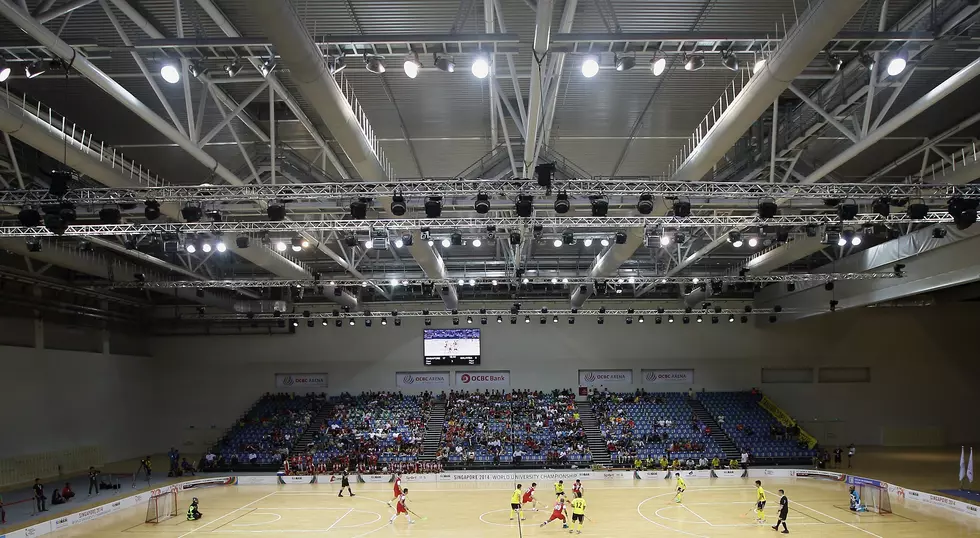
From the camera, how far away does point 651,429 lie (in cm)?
4000

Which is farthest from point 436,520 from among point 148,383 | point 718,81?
point 148,383

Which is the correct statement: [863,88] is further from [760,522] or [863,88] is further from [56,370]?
[56,370]

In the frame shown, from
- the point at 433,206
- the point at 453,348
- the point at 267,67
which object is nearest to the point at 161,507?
the point at 433,206

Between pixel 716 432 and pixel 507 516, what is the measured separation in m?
21.3

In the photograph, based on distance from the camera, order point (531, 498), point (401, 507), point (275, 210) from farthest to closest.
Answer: point (531, 498) → point (401, 507) → point (275, 210)

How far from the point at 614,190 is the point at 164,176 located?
1582 cm

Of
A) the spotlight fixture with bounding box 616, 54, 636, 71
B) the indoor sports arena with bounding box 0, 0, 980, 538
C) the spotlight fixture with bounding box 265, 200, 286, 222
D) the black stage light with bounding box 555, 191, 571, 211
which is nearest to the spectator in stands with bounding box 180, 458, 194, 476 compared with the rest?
the indoor sports arena with bounding box 0, 0, 980, 538

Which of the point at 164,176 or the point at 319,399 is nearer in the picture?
the point at 164,176

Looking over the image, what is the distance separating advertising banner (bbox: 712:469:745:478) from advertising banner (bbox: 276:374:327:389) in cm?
2642

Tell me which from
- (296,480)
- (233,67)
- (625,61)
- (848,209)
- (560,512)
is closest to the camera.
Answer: (625,61)

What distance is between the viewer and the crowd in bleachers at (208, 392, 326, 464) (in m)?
37.4

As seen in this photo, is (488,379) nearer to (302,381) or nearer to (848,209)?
(302,381)

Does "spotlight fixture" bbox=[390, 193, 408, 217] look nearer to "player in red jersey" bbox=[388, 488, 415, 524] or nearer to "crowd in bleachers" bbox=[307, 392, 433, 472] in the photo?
"player in red jersey" bbox=[388, 488, 415, 524]

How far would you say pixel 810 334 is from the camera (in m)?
44.3
